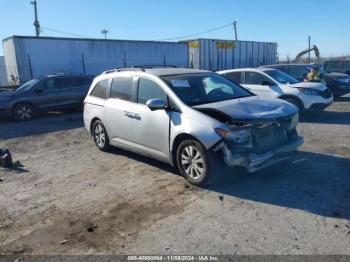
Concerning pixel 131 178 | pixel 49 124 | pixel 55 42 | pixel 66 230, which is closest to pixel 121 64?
pixel 55 42

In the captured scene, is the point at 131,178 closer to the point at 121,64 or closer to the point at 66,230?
the point at 66,230

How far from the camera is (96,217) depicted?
459 cm

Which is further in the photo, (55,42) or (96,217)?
(55,42)

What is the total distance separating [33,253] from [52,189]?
1.94m

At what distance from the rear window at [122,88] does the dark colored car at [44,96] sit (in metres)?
7.11

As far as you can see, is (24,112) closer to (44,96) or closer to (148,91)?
(44,96)

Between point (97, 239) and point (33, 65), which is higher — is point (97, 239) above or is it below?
below

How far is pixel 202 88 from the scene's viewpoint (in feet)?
20.2

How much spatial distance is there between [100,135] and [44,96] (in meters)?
6.65

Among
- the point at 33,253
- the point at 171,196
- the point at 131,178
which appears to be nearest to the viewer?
the point at 33,253

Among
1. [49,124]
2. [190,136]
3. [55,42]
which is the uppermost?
[55,42]

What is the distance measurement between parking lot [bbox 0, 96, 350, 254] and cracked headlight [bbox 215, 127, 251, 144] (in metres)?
0.74

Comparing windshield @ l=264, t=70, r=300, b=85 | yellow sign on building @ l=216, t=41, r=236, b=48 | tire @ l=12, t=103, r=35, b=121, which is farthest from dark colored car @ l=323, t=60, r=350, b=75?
tire @ l=12, t=103, r=35, b=121

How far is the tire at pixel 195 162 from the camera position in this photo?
5.12 metres
